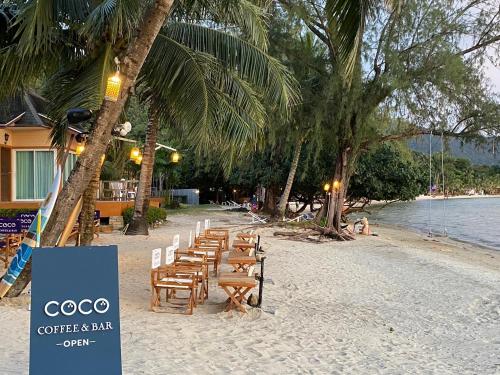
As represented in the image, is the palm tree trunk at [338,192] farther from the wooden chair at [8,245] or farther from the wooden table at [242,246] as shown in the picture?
the wooden chair at [8,245]

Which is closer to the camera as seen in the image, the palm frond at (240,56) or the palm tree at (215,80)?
the palm tree at (215,80)

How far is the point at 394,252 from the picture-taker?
16828 millimetres

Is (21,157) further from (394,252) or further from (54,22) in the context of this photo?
(394,252)

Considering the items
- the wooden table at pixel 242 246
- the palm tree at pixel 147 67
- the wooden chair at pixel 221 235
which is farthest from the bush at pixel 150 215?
the palm tree at pixel 147 67

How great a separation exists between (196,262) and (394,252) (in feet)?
32.1

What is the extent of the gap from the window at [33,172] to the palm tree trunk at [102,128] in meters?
9.96

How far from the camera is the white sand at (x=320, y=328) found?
550cm

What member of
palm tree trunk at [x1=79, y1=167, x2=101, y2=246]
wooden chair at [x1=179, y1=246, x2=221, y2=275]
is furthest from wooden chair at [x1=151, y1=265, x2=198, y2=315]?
palm tree trunk at [x1=79, y1=167, x2=101, y2=246]

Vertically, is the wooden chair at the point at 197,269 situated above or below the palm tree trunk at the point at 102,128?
below

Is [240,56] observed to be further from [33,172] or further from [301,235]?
[301,235]

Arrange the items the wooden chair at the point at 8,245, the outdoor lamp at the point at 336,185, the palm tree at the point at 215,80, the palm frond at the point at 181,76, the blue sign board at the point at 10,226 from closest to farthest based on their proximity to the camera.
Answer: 1. the palm frond at the point at 181,76
2. the palm tree at the point at 215,80
3. the wooden chair at the point at 8,245
4. the blue sign board at the point at 10,226
5. the outdoor lamp at the point at 336,185

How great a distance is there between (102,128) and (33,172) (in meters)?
10.6

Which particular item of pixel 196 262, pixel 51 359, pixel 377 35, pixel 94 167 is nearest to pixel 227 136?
pixel 196 262

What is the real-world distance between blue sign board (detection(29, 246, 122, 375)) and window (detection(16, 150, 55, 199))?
47.2ft
